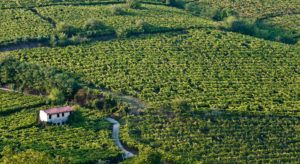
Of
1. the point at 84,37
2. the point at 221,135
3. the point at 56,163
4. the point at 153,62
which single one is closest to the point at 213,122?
the point at 221,135

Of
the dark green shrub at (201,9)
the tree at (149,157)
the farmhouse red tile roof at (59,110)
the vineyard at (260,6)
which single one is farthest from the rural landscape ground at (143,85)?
the vineyard at (260,6)

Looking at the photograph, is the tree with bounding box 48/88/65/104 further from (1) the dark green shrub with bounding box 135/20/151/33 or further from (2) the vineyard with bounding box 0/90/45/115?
(1) the dark green shrub with bounding box 135/20/151/33

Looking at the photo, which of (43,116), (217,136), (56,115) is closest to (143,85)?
(217,136)

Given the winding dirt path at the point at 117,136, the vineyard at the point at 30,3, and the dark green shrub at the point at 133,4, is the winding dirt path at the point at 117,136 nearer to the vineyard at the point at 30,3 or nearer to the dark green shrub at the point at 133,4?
the vineyard at the point at 30,3

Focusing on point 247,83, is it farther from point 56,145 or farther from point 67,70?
point 56,145

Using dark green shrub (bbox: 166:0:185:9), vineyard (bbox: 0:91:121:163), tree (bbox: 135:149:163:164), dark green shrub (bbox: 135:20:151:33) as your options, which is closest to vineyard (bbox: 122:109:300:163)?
tree (bbox: 135:149:163:164)

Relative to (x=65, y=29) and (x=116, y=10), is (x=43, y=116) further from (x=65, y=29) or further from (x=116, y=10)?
(x=116, y=10)
